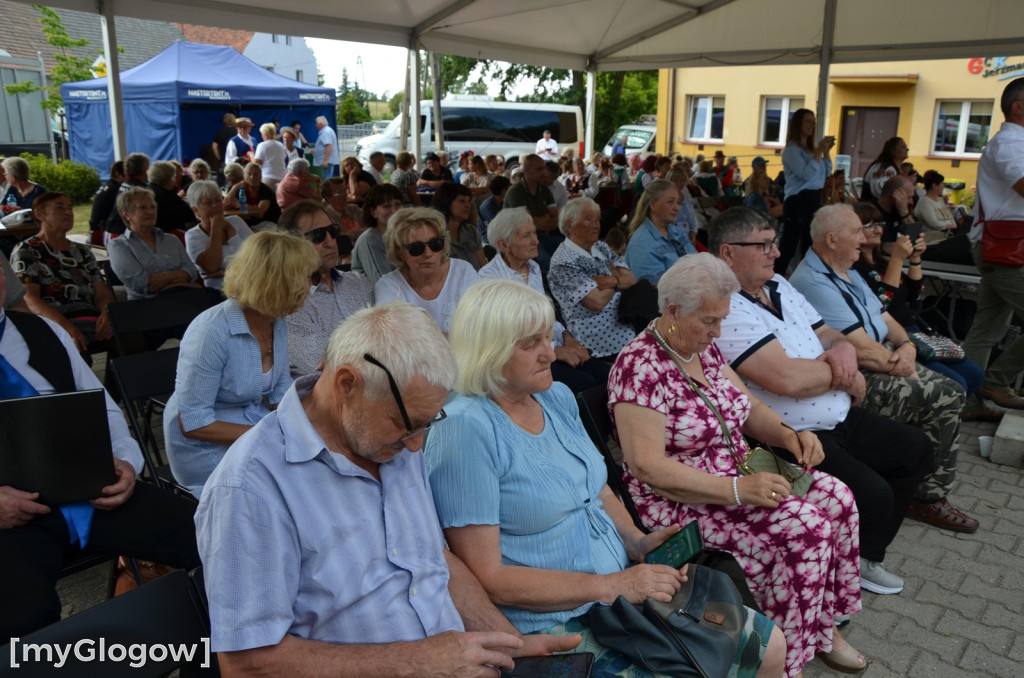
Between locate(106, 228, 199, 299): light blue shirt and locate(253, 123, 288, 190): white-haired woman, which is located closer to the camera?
locate(106, 228, 199, 299): light blue shirt

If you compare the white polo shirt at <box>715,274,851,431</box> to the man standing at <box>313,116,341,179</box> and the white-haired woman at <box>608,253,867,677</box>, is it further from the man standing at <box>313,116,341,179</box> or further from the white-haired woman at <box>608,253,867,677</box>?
the man standing at <box>313,116,341,179</box>

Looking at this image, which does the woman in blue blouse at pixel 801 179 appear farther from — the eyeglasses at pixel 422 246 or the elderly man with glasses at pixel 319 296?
the elderly man with glasses at pixel 319 296

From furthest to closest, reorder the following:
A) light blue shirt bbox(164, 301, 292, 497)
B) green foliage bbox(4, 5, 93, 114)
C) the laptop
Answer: green foliage bbox(4, 5, 93, 114) → light blue shirt bbox(164, 301, 292, 497) → the laptop

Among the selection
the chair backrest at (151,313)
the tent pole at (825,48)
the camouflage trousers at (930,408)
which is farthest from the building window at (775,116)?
the chair backrest at (151,313)

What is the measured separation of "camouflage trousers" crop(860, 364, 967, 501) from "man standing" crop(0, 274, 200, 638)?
9.77 feet

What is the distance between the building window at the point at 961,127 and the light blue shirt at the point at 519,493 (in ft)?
68.6

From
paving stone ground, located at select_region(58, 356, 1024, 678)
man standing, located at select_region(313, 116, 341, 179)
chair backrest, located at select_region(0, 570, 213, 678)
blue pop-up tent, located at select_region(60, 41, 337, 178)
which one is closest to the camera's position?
chair backrest, located at select_region(0, 570, 213, 678)

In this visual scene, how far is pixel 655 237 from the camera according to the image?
489cm

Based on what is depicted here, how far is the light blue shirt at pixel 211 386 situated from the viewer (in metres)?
2.47

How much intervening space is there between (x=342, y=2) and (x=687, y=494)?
6.20 meters

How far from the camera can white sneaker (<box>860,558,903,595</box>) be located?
3014mm

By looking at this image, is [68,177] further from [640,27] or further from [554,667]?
[554,667]

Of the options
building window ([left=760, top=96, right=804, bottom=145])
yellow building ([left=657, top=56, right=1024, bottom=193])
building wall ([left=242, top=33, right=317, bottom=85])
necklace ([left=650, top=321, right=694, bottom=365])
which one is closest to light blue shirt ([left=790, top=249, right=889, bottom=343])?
necklace ([left=650, top=321, right=694, bottom=365])

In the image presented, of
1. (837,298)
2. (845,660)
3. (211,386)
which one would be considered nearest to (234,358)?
(211,386)
